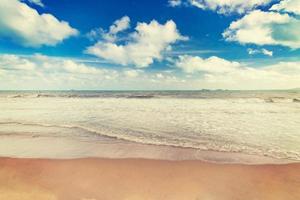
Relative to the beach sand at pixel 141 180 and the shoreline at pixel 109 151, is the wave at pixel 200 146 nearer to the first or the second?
the shoreline at pixel 109 151

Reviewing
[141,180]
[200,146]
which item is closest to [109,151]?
[141,180]

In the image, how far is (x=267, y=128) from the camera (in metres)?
9.45

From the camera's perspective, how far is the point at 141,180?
4.30 meters

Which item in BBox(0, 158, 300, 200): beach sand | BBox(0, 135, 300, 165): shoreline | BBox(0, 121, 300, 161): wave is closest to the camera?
→ BBox(0, 158, 300, 200): beach sand

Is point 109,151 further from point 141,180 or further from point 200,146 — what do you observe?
point 200,146

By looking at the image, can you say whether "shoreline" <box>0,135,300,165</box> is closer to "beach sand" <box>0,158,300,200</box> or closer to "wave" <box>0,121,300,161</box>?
"wave" <box>0,121,300,161</box>

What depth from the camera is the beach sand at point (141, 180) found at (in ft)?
12.3

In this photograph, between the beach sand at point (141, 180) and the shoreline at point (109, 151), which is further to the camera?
the shoreline at point (109, 151)

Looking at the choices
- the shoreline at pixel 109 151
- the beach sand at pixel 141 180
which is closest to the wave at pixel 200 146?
the shoreline at pixel 109 151

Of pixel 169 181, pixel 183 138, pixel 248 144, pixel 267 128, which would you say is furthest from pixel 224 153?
pixel 267 128

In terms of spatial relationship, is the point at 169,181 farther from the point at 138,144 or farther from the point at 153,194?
the point at 138,144

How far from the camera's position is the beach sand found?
3.76 metres

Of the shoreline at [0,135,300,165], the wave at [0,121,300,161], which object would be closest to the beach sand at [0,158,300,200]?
the shoreline at [0,135,300,165]

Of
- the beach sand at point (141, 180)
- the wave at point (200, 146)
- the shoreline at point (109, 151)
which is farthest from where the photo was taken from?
the wave at point (200, 146)
